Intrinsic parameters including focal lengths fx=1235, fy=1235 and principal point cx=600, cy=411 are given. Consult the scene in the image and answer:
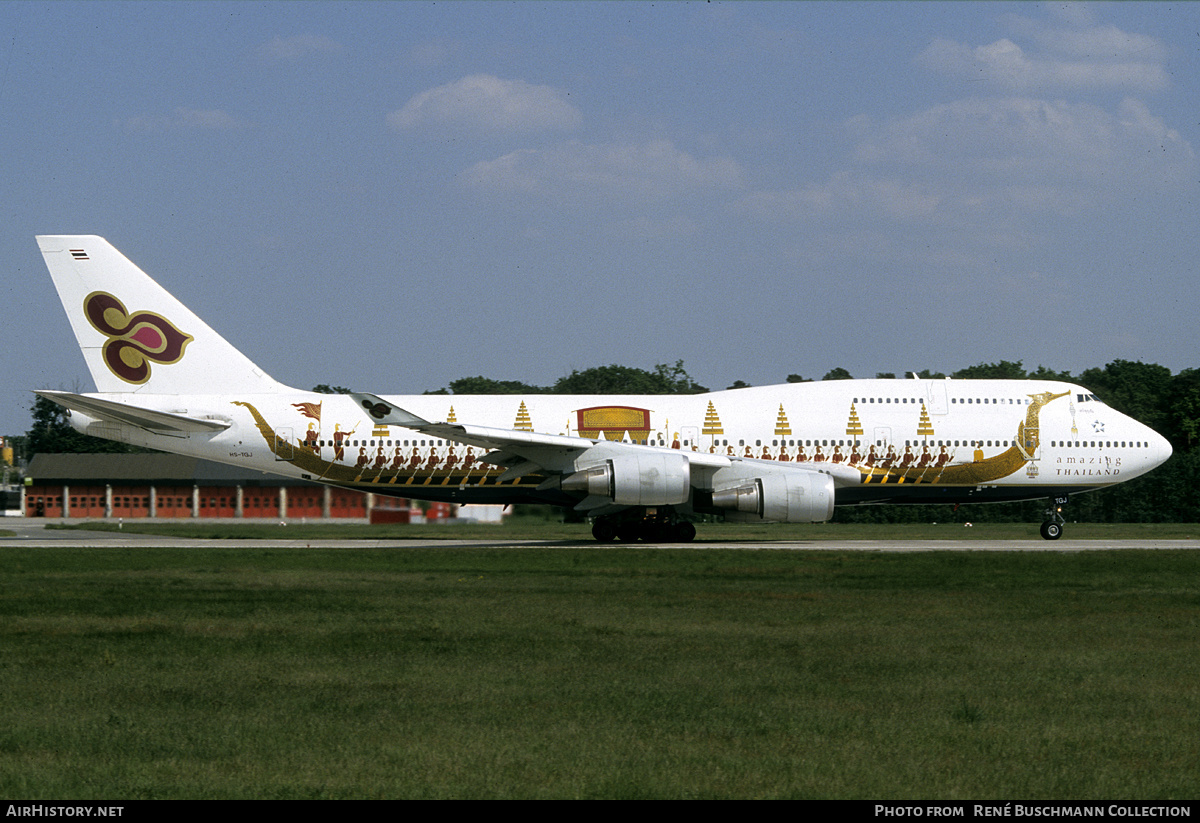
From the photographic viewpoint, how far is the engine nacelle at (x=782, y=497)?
3012cm

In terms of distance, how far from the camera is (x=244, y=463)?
32.9 metres

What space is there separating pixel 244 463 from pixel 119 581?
1221cm

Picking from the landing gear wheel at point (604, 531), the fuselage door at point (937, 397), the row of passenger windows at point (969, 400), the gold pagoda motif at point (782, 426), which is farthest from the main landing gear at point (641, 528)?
the fuselage door at point (937, 397)

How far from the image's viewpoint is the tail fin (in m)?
32.3

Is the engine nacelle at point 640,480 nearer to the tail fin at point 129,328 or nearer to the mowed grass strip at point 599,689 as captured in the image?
the mowed grass strip at point 599,689

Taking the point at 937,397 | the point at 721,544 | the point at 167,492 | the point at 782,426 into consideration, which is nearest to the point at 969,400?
the point at 937,397

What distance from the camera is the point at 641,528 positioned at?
108ft

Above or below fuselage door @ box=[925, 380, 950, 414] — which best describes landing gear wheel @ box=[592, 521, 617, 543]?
below

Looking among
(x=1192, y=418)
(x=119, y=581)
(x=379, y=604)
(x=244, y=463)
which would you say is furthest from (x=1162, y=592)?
(x=1192, y=418)

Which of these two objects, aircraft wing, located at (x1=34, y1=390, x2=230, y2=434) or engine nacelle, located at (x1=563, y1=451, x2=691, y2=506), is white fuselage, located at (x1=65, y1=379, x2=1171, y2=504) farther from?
engine nacelle, located at (x1=563, y1=451, x2=691, y2=506)

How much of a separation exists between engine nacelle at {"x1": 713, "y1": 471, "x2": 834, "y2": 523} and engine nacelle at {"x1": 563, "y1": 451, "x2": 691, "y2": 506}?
125 cm

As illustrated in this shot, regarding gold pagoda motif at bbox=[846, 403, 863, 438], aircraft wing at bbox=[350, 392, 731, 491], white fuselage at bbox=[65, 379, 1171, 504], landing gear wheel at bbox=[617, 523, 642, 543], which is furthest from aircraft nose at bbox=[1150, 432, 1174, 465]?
landing gear wheel at bbox=[617, 523, 642, 543]

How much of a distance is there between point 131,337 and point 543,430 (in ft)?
36.6
